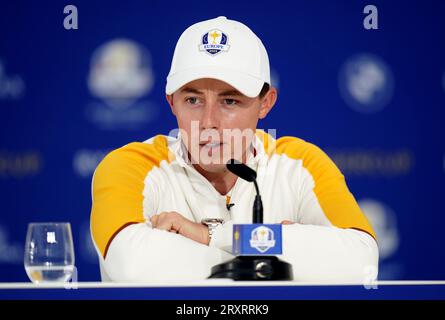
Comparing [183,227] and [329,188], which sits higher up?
[329,188]

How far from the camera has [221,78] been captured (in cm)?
223

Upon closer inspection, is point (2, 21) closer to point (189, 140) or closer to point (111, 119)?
point (111, 119)

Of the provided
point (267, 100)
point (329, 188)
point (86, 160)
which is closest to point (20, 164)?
point (86, 160)

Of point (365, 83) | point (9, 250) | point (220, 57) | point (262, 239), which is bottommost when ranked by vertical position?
point (9, 250)

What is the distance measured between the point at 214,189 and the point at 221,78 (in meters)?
0.42

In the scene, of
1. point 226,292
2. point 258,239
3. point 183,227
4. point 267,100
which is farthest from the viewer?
point 267,100

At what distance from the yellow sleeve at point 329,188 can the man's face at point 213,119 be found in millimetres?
242

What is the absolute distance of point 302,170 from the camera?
99.7 inches

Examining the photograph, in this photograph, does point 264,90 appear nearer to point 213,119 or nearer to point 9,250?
point 213,119

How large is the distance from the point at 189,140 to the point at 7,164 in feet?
4.35

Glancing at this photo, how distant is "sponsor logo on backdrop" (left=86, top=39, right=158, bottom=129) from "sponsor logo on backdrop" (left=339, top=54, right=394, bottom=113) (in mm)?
881

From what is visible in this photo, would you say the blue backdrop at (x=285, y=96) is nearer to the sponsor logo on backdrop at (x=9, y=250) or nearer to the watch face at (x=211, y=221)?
the sponsor logo on backdrop at (x=9, y=250)

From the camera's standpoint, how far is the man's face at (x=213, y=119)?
2.30m
